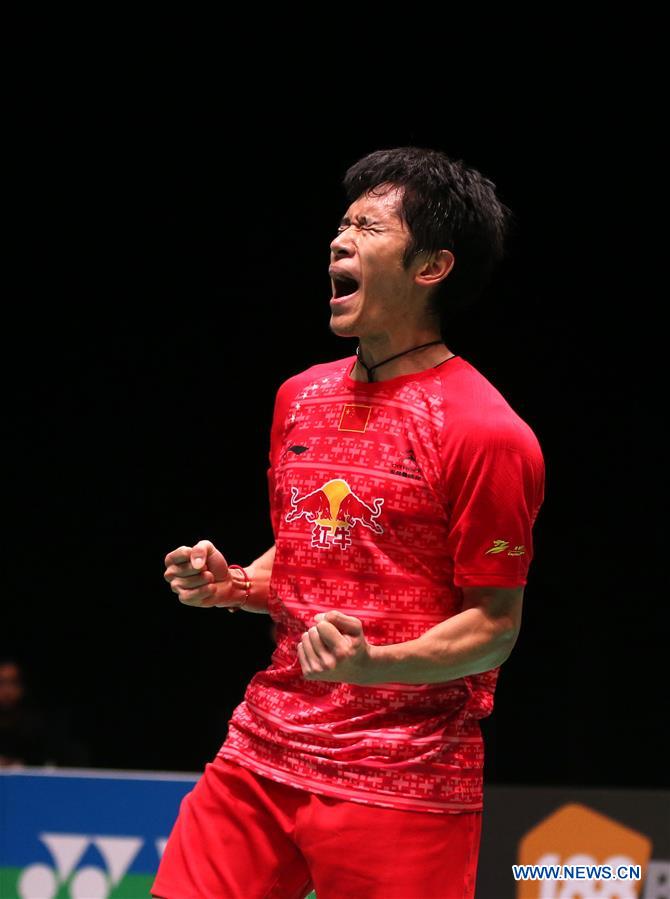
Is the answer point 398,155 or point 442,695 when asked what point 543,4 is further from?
point 442,695

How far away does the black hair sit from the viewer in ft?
5.86

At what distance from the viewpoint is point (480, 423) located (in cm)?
167

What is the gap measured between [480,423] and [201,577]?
0.44 metres

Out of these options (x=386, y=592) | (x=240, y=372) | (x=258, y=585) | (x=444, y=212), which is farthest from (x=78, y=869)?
(x=240, y=372)

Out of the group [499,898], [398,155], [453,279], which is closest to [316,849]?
[453,279]

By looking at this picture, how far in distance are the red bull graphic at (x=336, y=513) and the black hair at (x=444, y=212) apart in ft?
1.01

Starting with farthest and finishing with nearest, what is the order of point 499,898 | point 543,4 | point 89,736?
point 89,736
point 543,4
point 499,898

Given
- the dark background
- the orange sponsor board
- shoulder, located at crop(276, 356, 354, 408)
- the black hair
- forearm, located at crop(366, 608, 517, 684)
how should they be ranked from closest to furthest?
forearm, located at crop(366, 608, 517, 684)
the black hair
shoulder, located at crop(276, 356, 354, 408)
the orange sponsor board
the dark background

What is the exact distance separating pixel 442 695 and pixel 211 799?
0.34m

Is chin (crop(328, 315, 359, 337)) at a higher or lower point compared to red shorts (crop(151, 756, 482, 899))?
higher

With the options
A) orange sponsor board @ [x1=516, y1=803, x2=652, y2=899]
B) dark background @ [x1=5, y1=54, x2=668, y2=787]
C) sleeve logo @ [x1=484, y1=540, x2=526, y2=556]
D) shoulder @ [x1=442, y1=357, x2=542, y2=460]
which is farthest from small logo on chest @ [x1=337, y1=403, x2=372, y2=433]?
Answer: dark background @ [x1=5, y1=54, x2=668, y2=787]

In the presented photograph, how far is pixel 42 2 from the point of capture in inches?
176

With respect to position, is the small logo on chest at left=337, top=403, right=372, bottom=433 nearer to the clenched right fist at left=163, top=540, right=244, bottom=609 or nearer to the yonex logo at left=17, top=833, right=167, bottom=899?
the clenched right fist at left=163, top=540, right=244, bottom=609

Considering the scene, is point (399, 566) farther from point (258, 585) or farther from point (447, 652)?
point (258, 585)
